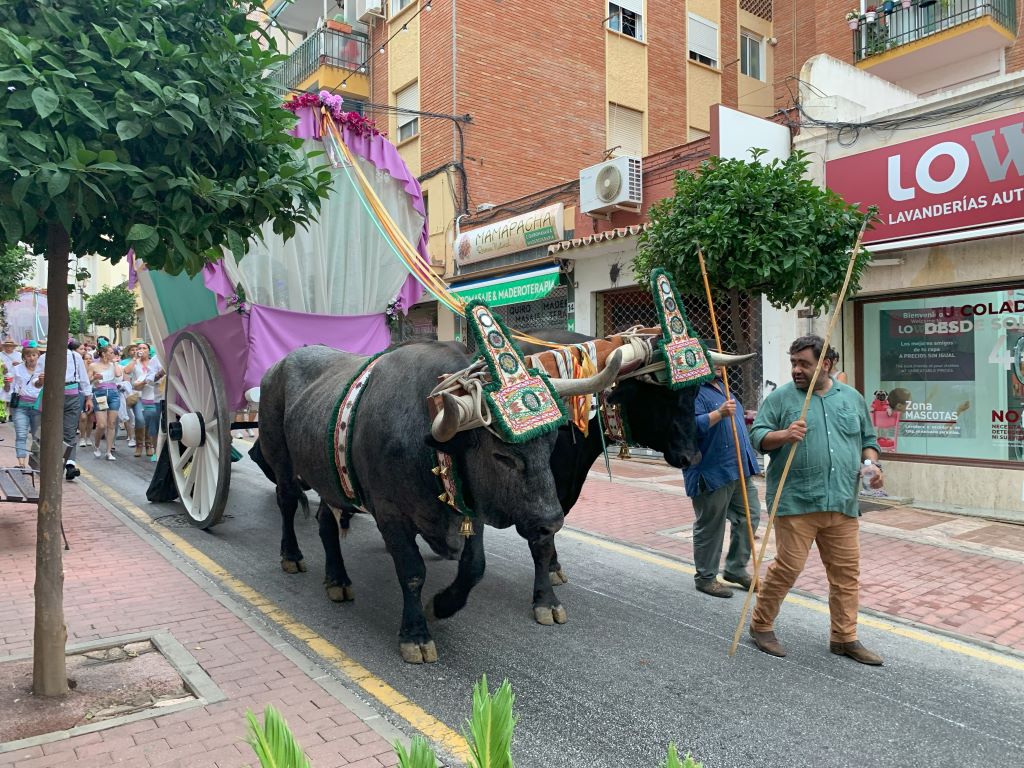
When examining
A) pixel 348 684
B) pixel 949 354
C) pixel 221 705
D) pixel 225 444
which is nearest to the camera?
pixel 221 705

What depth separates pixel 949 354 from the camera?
9508mm

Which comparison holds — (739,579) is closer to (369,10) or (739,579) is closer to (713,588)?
(713,588)

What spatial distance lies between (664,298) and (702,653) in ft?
7.21

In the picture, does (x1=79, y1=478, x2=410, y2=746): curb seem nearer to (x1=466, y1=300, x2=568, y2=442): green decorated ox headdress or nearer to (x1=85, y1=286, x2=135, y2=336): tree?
(x1=466, y1=300, x2=568, y2=442): green decorated ox headdress

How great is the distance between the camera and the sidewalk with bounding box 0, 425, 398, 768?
3.26 m

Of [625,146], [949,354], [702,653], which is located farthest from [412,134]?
[702,653]

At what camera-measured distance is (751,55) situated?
20.9m

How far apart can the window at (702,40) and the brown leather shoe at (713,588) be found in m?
17.3

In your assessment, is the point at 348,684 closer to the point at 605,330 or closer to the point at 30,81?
the point at 30,81

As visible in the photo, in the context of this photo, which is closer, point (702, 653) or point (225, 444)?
point (702, 653)

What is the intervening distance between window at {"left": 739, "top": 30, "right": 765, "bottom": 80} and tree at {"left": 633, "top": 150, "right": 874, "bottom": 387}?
16.1 meters

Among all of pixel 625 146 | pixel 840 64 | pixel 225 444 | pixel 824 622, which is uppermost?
pixel 625 146

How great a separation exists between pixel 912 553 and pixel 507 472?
509cm

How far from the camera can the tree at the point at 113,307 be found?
A: 3334 centimetres
